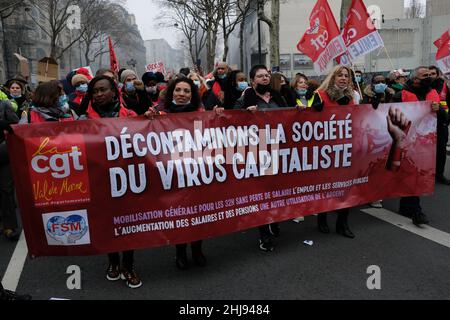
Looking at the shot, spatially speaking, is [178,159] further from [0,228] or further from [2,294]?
[0,228]

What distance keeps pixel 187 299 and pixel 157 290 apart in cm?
30

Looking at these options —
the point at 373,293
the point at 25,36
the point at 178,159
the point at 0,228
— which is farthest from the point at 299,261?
the point at 25,36

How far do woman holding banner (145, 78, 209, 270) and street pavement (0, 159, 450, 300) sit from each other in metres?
0.10

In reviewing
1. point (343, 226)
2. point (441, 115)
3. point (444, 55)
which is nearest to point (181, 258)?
point (343, 226)

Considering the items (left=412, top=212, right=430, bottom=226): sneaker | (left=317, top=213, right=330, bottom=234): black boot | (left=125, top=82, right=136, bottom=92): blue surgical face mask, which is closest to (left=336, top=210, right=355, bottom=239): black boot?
(left=317, top=213, right=330, bottom=234): black boot

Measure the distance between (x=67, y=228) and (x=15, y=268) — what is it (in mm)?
1084

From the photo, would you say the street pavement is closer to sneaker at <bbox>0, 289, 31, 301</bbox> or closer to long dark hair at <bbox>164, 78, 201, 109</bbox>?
sneaker at <bbox>0, 289, 31, 301</bbox>

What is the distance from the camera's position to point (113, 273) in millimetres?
3623

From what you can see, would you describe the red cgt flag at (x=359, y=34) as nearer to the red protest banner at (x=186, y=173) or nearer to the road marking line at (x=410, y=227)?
the red protest banner at (x=186, y=173)

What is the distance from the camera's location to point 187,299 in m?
3.24


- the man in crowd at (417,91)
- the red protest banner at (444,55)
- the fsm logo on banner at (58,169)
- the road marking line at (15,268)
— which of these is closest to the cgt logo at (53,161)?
the fsm logo on banner at (58,169)

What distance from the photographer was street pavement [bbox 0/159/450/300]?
3.29m

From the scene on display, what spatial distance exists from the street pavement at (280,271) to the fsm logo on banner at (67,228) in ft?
1.44

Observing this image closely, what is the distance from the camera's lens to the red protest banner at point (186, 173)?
3248mm
